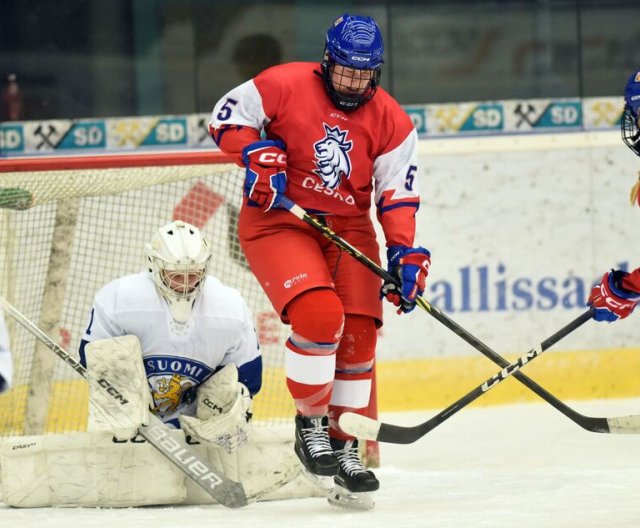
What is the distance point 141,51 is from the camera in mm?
5641

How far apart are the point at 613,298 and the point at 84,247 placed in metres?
1.77

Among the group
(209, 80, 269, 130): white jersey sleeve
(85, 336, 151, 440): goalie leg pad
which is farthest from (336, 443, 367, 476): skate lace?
(209, 80, 269, 130): white jersey sleeve

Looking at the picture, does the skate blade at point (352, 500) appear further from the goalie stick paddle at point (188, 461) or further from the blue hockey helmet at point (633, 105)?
the blue hockey helmet at point (633, 105)

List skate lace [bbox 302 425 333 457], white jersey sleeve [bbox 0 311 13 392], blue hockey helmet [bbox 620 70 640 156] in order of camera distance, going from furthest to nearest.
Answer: skate lace [bbox 302 425 333 457]
blue hockey helmet [bbox 620 70 640 156]
white jersey sleeve [bbox 0 311 13 392]

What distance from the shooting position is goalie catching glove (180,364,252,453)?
3.70 m

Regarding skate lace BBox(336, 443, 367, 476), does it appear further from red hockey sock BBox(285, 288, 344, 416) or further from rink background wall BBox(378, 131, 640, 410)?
rink background wall BBox(378, 131, 640, 410)

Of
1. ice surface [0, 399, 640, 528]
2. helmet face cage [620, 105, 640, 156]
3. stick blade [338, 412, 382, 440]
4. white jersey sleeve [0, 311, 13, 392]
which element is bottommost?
ice surface [0, 399, 640, 528]

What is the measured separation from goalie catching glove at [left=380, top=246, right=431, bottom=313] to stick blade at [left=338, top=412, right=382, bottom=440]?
269mm

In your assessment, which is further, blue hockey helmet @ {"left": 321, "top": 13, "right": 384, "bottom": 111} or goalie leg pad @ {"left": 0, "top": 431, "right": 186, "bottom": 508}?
goalie leg pad @ {"left": 0, "top": 431, "right": 186, "bottom": 508}

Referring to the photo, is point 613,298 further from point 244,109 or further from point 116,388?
point 116,388

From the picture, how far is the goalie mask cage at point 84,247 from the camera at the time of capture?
14.0 feet

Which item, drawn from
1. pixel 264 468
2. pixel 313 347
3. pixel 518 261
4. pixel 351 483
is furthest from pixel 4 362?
pixel 518 261

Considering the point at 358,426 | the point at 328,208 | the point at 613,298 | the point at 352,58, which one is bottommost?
the point at 358,426

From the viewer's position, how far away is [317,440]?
356 cm
